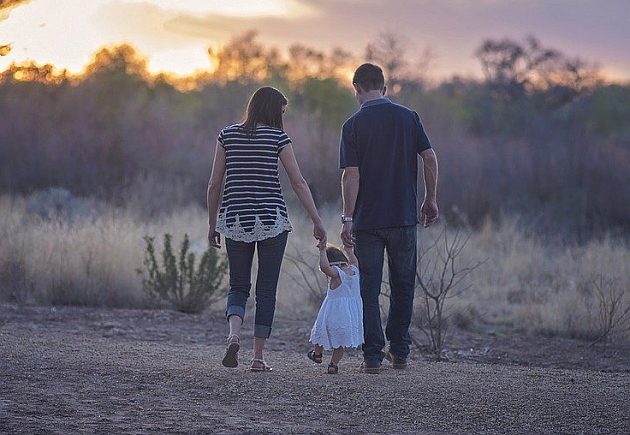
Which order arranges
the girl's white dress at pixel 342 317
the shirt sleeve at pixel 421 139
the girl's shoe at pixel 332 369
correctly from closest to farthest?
the girl's white dress at pixel 342 317, the girl's shoe at pixel 332 369, the shirt sleeve at pixel 421 139

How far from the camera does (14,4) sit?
34.3ft

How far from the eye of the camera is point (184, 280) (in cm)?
1374

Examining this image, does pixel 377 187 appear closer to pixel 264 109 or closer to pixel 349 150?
pixel 349 150

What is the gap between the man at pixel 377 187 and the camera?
8141 millimetres

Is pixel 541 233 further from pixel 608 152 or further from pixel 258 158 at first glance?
pixel 258 158

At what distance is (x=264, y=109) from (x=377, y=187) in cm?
97

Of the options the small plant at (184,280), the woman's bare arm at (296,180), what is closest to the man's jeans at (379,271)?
the woman's bare arm at (296,180)

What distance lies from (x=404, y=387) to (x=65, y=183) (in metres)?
18.9

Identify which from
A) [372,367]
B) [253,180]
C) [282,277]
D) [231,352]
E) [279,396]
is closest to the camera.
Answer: [279,396]

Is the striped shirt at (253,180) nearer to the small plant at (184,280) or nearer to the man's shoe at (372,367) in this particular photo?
the man's shoe at (372,367)

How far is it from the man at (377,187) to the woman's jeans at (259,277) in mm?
568

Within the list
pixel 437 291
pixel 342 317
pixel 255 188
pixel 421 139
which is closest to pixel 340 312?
pixel 342 317

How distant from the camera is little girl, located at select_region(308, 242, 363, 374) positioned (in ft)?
26.3

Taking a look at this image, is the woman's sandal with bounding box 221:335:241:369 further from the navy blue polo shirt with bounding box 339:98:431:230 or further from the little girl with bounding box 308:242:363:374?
the navy blue polo shirt with bounding box 339:98:431:230
